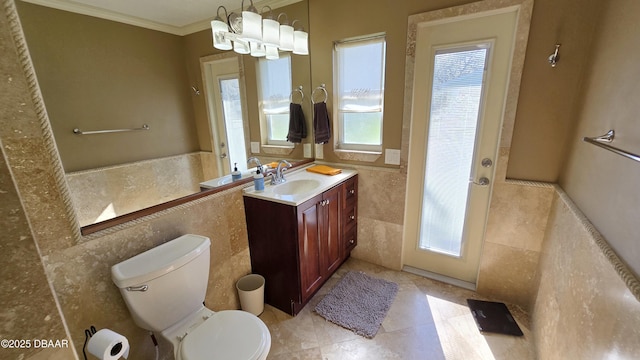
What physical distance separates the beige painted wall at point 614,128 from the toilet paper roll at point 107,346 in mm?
1769

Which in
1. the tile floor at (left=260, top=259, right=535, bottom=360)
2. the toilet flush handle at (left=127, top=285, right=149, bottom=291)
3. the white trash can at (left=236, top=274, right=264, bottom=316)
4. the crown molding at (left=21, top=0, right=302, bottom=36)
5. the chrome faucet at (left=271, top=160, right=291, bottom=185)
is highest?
the crown molding at (left=21, top=0, right=302, bottom=36)

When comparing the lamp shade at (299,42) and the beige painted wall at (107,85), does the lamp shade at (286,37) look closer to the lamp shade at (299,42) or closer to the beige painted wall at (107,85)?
the lamp shade at (299,42)

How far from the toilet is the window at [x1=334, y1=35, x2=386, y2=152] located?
1521 millimetres

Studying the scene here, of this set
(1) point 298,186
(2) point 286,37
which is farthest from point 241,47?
(1) point 298,186

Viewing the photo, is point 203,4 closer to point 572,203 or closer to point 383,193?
point 383,193

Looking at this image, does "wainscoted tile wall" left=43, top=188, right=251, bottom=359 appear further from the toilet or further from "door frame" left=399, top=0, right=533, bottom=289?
"door frame" left=399, top=0, right=533, bottom=289

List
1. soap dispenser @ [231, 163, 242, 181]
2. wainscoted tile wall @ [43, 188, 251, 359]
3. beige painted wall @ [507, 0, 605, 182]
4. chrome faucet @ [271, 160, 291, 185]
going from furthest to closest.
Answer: chrome faucet @ [271, 160, 291, 185], soap dispenser @ [231, 163, 242, 181], beige painted wall @ [507, 0, 605, 182], wainscoted tile wall @ [43, 188, 251, 359]

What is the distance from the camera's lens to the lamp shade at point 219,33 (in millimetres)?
1494

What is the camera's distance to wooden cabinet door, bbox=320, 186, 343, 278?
1.90 m

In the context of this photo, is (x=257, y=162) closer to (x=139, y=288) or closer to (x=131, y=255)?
(x=131, y=255)

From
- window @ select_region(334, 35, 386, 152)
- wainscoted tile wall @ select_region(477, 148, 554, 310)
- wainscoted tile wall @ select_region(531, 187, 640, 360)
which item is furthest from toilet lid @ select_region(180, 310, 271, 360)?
wainscoted tile wall @ select_region(477, 148, 554, 310)

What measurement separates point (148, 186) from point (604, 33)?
7.95ft

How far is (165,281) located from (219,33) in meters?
1.38

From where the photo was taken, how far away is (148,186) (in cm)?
129
